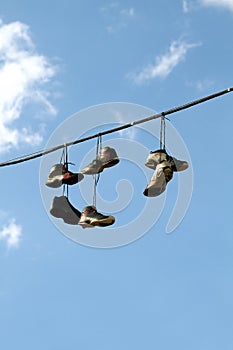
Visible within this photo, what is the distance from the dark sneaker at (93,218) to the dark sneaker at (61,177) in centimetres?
51

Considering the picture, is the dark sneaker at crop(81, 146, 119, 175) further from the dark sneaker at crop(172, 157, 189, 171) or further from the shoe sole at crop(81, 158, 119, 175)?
the dark sneaker at crop(172, 157, 189, 171)

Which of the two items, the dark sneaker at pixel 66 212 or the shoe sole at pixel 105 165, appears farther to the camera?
the dark sneaker at pixel 66 212

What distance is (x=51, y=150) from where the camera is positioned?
378 inches

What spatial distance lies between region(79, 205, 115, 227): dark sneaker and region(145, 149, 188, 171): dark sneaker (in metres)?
0.80

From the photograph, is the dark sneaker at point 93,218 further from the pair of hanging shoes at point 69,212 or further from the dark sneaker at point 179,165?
the dark sneaker at point 179,165

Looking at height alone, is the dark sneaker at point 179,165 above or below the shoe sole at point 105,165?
below

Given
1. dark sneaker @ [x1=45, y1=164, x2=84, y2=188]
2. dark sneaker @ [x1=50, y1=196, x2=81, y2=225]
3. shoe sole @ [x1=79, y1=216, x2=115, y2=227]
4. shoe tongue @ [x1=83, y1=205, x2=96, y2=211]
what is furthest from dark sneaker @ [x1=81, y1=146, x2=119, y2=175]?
shoe sole @ [x1=79, y1=216, x2=115, y2=227]

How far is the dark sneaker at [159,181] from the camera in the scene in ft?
29.5

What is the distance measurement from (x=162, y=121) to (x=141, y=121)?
0.93 feet

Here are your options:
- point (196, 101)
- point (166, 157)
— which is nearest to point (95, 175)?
point (166, 157)

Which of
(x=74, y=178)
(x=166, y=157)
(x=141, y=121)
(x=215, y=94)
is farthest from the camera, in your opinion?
(x=74, y=178)

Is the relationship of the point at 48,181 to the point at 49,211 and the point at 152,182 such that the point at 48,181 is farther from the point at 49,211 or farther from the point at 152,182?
the point at 152,182

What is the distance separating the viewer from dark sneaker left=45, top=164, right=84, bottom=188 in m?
9.82

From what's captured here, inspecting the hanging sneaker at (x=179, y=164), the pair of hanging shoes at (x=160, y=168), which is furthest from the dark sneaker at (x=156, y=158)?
the hanging sneaker at (x=179, y=164)
